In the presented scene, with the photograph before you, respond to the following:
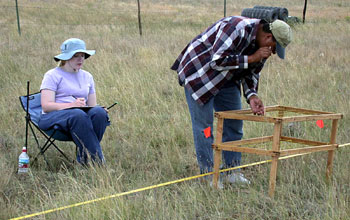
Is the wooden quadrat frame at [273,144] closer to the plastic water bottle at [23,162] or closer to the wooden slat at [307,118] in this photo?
the wooden slat at [307,118]

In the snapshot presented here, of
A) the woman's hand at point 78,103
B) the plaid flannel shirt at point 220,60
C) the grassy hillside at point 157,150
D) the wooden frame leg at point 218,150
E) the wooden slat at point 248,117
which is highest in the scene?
the plaid flannel shirt at point 220,60

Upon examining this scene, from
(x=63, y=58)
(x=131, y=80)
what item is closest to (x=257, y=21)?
(x=63, y=58)

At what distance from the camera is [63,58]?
3947mm

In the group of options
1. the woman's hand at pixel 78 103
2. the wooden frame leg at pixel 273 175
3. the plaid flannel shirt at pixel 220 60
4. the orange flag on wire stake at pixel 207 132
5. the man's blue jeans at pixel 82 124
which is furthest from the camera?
the woman's hand at pixel 78 103

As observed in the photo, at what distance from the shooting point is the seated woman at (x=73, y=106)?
150 inches

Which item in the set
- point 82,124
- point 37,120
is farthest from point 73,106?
point 37,120

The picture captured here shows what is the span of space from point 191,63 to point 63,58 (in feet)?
3.94

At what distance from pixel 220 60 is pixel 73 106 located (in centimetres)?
141

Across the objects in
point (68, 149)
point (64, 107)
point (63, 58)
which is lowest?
point (68, 149)

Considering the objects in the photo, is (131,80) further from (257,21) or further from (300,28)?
(300,28)

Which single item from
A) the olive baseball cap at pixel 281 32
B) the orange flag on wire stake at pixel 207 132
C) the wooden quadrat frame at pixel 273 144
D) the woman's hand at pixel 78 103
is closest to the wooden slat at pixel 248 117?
the wooden quadrat frame at pixel 273 144

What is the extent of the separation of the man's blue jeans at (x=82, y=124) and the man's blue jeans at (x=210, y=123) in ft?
2.79

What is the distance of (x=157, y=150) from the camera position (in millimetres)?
4590

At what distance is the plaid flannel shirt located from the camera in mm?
3199
